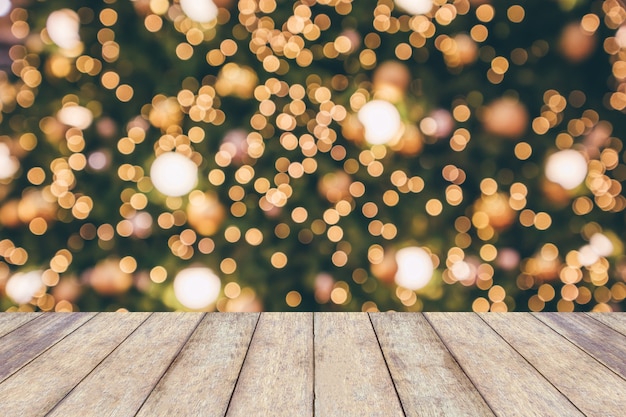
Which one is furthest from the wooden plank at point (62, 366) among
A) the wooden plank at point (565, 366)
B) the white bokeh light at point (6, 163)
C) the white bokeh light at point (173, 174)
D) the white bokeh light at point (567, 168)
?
the white bokeh light at point (567, 168)

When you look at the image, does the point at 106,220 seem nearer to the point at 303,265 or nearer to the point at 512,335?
the point at 303,265

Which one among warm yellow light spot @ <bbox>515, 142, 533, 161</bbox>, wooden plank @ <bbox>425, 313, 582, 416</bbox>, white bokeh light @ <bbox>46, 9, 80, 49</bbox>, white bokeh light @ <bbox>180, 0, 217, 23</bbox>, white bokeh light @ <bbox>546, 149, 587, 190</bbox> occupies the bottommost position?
wooden plank @ <bbox>425, 313, 582, 416</bbox>

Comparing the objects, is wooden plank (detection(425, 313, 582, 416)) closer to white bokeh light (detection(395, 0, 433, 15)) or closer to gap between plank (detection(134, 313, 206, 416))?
Answer: gap between plank (detection(134, 313, 206, 416))

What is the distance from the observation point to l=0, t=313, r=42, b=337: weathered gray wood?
4.45 ft

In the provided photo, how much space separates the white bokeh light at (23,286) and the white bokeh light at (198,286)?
36 cm

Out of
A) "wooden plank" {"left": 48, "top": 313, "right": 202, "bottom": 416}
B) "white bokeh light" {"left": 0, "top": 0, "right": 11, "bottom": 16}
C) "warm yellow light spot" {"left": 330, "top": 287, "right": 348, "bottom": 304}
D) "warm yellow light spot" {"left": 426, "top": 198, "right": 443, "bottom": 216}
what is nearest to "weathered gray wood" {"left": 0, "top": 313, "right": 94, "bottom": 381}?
"wooden plank" {"left": 48, "top": 313, "right": 202, "bottom": 416}

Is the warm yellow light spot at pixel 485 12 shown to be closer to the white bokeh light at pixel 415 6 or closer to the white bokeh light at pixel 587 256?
the white bokeh light at pixel 415 6

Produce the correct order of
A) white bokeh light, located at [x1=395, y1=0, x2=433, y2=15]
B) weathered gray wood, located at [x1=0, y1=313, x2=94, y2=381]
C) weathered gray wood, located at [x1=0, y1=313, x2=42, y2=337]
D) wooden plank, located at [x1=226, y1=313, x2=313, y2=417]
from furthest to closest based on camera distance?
white bokeh light, located at [x1=395, y1=0, x2=433, y2=15]
weathered gray wood, located at [x1=0, y1=313, x2=42, y2=337]
weathered gray wood, located at [x1=0, y1=313, x2=94, y2=381]
wooden plank, located at [x1=226, y1=313, x2=313, y2=417]

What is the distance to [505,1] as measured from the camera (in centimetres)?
147

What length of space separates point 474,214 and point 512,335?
0.33 m

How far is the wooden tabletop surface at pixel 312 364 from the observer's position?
0.95m

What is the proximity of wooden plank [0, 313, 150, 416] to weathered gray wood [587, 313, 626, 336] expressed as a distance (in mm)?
1120

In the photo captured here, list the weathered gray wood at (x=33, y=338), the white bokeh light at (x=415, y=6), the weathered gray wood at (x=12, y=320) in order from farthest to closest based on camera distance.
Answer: the white bokeh light at (x=415, y=6), the weathered gray wood at (x=12, y=320), the weathered gray wood at (x=33, y=338)

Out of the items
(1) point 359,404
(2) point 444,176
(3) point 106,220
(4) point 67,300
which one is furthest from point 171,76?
(1) point 359,404
